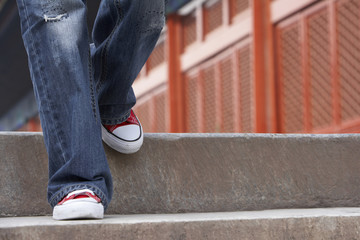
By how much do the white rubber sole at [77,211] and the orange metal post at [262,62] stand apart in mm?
3168

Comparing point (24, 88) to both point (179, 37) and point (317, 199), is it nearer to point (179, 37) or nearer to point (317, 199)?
point (179, 37)

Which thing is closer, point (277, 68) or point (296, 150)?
point (296, 150)

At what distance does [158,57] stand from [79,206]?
193 inches

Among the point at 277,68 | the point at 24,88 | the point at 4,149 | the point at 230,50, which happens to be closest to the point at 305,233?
the point at 4,149

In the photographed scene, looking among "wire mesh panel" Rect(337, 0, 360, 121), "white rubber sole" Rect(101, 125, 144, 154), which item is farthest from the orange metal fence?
"white rubber sole" Rect(101, 125, 144, 154)

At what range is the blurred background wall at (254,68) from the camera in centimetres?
359

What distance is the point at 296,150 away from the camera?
1.46m

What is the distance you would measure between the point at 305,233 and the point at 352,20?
2627 mm

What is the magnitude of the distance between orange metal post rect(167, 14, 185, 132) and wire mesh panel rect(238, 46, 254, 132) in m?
0.95

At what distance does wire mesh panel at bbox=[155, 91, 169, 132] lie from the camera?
5.77 m

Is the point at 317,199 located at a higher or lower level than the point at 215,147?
lower

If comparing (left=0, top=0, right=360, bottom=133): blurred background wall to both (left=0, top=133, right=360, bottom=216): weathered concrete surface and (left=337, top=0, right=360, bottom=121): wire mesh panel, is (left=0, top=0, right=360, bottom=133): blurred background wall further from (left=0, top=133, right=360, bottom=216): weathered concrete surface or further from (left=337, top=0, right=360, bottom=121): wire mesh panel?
(left=0, top=133, right=360, bottom=216): weathered concrete surface

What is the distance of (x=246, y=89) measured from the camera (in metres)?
4.49

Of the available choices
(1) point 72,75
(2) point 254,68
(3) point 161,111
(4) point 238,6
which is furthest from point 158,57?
(1) point 72,75
